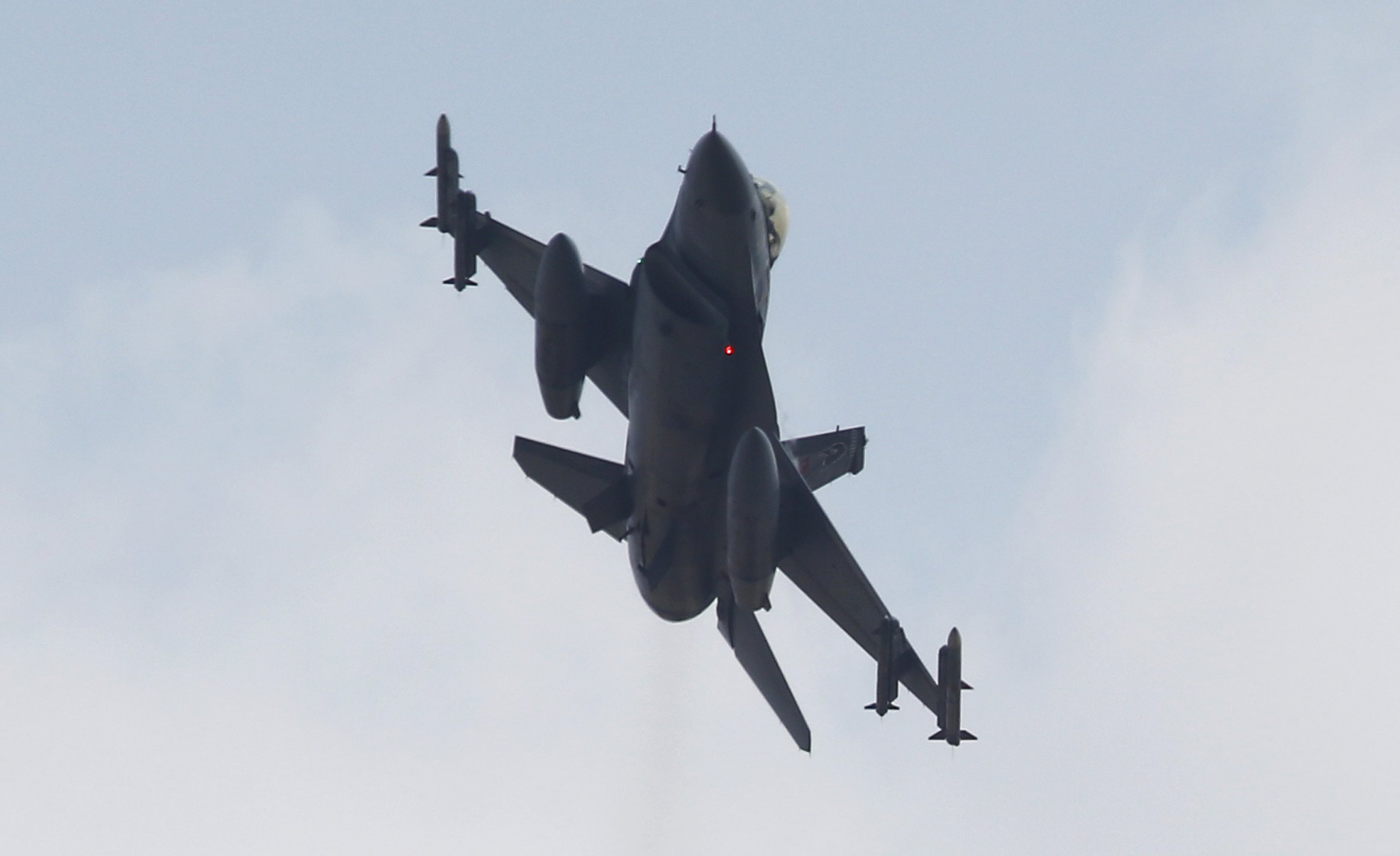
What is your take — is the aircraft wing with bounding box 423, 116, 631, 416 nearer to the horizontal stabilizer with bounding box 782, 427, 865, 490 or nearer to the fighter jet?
the fighter jet

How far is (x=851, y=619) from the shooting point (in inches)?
1567

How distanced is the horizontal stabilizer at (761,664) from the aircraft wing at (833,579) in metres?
1.96

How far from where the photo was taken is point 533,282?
134ft

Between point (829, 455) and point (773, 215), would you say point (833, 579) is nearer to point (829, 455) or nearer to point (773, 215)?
point (829, 455)

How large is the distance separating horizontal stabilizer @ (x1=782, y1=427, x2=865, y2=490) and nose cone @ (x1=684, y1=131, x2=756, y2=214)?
24.3ft

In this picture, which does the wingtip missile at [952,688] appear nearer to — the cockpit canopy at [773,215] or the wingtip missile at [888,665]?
the wingtip missile at [888,665]

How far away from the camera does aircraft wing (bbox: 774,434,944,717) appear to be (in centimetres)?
3847

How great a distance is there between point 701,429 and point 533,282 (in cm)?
612

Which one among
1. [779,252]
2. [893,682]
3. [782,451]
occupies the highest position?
[779,252]

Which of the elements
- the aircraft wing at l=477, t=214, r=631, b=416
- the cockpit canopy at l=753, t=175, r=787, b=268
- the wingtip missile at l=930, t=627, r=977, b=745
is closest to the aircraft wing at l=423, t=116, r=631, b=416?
the aircraft wing at l=477, t=214, r=631, b=416

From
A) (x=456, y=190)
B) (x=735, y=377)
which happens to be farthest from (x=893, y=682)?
(x=456, y=190)

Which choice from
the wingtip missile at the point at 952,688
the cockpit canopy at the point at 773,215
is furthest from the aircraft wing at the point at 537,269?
the wingtip missile at the point at 952,688

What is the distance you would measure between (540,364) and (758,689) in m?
8.50

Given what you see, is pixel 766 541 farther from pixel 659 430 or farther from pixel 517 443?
pixel 517 443
